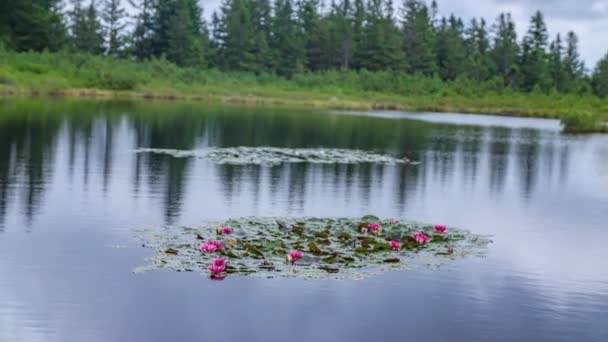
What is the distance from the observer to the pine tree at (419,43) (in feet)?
285

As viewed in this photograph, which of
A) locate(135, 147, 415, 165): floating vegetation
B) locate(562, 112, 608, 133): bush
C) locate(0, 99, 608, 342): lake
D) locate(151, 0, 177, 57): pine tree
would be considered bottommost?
locate(0, 99, 608, 342): lake

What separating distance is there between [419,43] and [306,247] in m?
78.3

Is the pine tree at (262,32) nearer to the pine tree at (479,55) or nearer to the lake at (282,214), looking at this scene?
the pine tree at (479,55)

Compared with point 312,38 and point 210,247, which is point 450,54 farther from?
point 210,247

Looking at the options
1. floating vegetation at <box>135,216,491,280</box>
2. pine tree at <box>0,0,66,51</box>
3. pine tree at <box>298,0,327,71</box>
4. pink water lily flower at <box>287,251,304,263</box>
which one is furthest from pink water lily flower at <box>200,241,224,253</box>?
pine tree at <box>298,0,327,71</box>

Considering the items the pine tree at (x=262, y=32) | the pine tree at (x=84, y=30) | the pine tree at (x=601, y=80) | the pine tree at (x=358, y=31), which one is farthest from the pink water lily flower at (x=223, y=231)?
the pine tree at (x=601, y=80)

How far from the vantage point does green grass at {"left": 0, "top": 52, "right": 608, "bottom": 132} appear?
5431 centimetres

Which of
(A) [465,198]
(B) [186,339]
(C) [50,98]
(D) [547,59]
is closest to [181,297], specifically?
(B) [186,339]

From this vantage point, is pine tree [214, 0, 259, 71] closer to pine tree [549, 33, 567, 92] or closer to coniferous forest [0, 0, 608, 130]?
coniferous forest [0, 0, 608, 130]

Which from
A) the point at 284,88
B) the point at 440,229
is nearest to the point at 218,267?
the point at 440,229

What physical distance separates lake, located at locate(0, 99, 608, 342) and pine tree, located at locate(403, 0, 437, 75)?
5541 cm

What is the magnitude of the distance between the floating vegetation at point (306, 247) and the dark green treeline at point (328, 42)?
56454mm

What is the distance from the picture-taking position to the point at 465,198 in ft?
64.1

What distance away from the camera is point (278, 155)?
26422 mm
